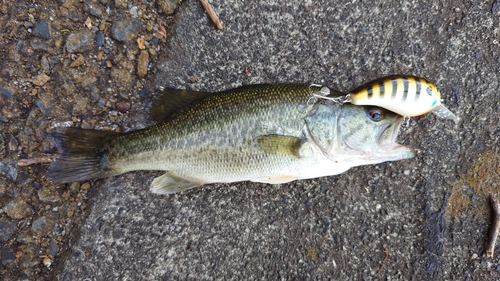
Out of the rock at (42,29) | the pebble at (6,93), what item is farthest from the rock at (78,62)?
the pebble at (6,93)

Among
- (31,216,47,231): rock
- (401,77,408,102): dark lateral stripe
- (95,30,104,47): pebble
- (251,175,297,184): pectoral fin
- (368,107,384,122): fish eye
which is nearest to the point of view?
(401,77,408,102): dark lateral stripe

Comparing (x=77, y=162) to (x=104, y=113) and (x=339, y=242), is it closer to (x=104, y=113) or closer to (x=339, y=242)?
(x=104, y=113)

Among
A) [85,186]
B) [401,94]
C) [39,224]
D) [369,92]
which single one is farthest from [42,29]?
[401,94]

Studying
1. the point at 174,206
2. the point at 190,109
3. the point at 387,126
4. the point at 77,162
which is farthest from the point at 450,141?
the point at 77,162

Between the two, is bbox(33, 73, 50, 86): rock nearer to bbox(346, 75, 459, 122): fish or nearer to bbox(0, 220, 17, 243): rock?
bbox(0, 220, 17, 243): rock

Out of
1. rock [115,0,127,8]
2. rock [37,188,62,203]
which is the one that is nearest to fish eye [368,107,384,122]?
rock [115,0,127,8]

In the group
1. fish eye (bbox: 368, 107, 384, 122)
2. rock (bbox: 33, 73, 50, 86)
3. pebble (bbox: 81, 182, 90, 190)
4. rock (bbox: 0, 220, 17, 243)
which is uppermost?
fish eye (bbox: 368, 107, 384, 122)
